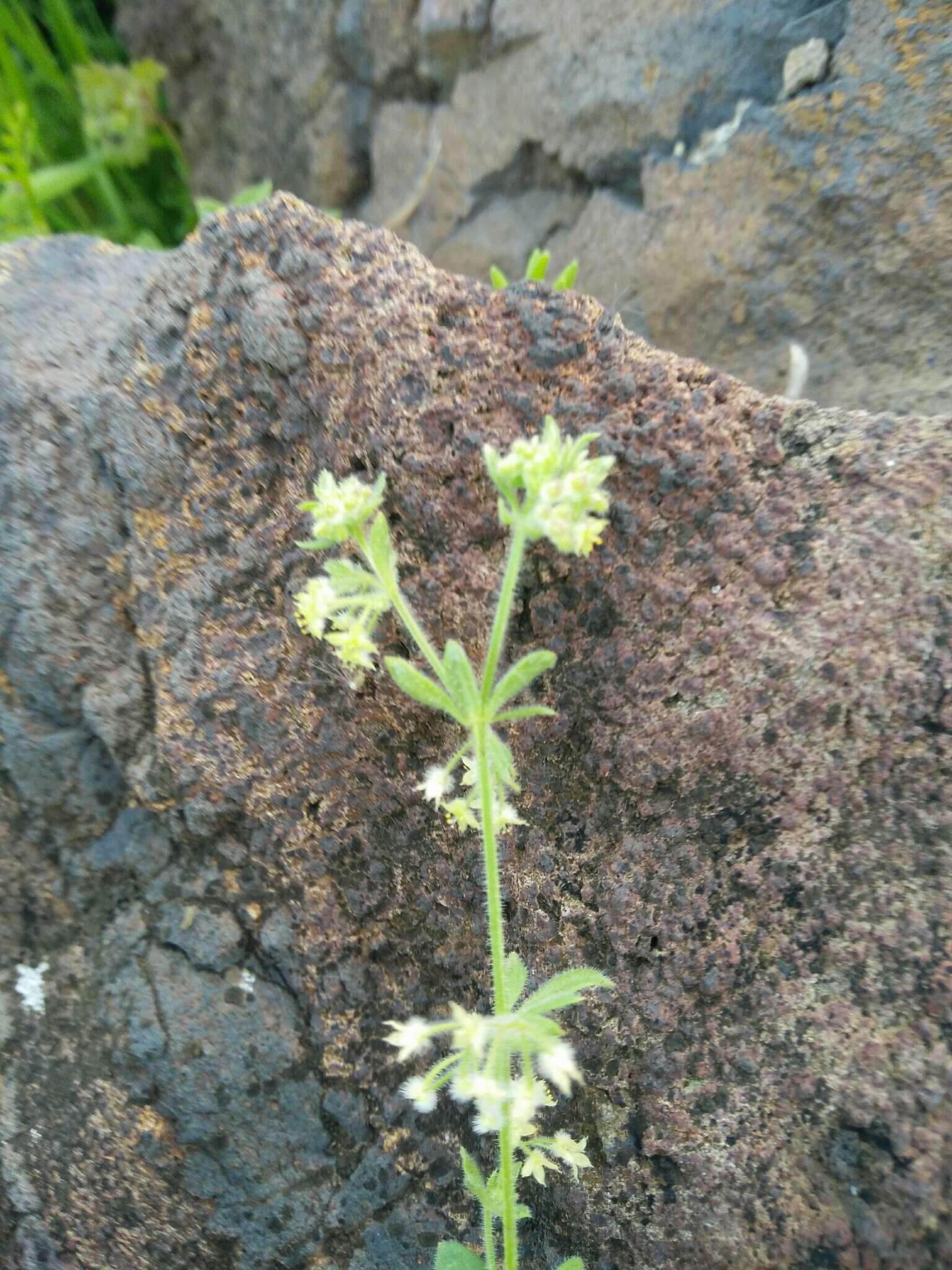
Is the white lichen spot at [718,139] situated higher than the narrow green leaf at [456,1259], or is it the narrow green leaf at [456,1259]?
the white lichen spot at [718,139]

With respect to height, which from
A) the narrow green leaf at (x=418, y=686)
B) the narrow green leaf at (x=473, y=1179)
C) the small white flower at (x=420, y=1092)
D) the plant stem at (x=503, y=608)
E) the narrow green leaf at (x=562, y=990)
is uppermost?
the plant stem at (x=503, y=608)

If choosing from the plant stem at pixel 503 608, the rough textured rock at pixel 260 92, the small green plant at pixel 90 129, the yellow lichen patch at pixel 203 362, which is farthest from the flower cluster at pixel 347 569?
the rough textured rock at pixel 260 92

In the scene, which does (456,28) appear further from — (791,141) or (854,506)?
(854,506)

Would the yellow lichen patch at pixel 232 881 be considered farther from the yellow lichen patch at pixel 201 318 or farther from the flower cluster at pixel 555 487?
A: the yellow lichen patch at pixel 201 318

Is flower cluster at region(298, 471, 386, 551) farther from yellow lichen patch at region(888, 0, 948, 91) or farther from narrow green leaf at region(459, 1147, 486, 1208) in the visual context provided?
yellow lichen patch at region(888, 0, 948, 91)

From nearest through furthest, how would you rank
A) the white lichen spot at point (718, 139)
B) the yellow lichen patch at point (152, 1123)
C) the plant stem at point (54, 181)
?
the yellow lichen patch at point (152, 1123), the white lichen spot at point (718, 139), the plant stem at point (54, 181)
